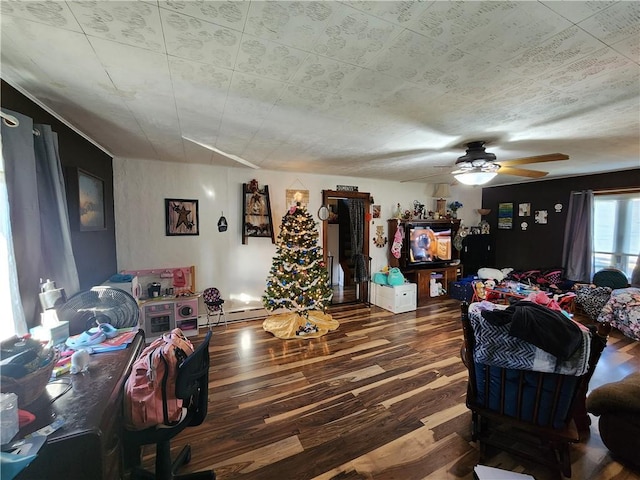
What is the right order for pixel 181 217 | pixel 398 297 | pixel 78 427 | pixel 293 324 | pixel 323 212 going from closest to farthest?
1. pixel 78 427
2. pixel 293 324
3. pixel 181 217
4. pixel 398 297
5. pixel 323 212

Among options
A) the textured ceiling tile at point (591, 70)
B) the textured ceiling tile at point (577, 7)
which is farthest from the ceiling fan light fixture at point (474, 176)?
the textured ceiling tile at point (577, 7)

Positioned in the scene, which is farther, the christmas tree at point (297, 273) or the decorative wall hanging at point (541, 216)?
the decorative wall hanging at point (541, 216)

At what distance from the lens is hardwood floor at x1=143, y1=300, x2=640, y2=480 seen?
1665 mm

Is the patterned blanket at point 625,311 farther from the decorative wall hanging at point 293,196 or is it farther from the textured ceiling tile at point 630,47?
the decorative wall hanging at point 293,196

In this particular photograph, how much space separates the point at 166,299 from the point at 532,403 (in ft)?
12.4

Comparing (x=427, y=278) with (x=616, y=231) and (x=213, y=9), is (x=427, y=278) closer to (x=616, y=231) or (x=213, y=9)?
(x=616, y=231)

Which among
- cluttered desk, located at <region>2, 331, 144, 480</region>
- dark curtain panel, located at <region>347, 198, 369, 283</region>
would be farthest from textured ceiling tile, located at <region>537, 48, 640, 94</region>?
dark curtain panel, located at <region>347, 198, 369, 283</region>

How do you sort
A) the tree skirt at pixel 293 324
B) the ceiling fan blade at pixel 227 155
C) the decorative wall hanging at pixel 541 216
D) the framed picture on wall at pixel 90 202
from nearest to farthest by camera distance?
1. the framed picture on wall at pixel 90 202
2. the ceiling fan blade at pixel 227 155
3. the tree skirt at pixel 293 324
4. the decorative wall hanging at pixel 541 216

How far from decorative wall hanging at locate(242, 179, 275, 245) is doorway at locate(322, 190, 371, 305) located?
1.03 m

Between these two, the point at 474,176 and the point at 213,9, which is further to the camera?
the point at 474,176

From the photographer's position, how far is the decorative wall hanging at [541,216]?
210 inches

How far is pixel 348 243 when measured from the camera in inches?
243

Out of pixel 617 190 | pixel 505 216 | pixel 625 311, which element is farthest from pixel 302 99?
pixel 505 216

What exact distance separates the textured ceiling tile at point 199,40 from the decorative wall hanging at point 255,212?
9.25 feet
